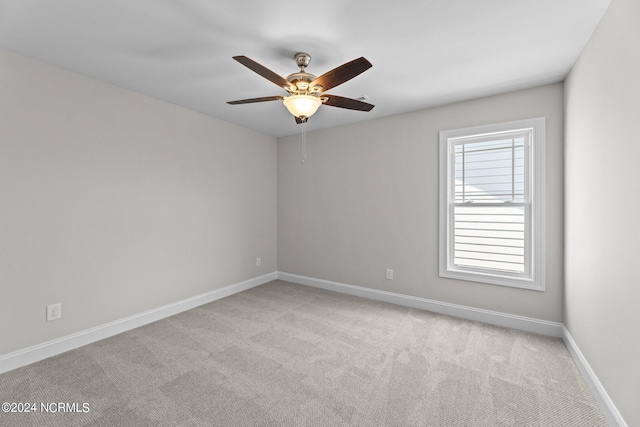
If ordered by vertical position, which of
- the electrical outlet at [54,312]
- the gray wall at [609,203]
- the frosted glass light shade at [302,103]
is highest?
the frosted glass light shade at [302,103]

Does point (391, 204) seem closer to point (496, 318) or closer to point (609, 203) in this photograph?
point (496, 318)

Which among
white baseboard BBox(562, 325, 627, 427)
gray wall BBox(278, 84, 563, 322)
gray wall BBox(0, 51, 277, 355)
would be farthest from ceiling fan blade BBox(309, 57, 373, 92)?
white baseboard BBox(562, 325, 627, 427)

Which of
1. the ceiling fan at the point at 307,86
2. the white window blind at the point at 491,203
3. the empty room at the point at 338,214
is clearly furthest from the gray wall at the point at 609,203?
the ceiling fan at the point at 307,86

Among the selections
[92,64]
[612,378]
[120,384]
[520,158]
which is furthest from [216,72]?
[612,378]

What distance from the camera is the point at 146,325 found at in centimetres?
299

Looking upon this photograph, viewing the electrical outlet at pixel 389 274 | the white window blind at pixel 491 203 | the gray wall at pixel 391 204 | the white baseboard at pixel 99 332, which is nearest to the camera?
the white baseboard at pixel 99 332

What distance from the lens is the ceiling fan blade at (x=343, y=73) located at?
168 cm

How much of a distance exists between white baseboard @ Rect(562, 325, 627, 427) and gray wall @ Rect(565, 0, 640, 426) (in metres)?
0.05

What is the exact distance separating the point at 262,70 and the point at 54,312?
2.65m

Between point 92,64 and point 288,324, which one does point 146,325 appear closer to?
point 288,324

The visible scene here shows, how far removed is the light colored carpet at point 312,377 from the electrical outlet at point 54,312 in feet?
1.09

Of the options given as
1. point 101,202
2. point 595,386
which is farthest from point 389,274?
point 101,202

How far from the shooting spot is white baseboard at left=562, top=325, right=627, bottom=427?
1584mm
